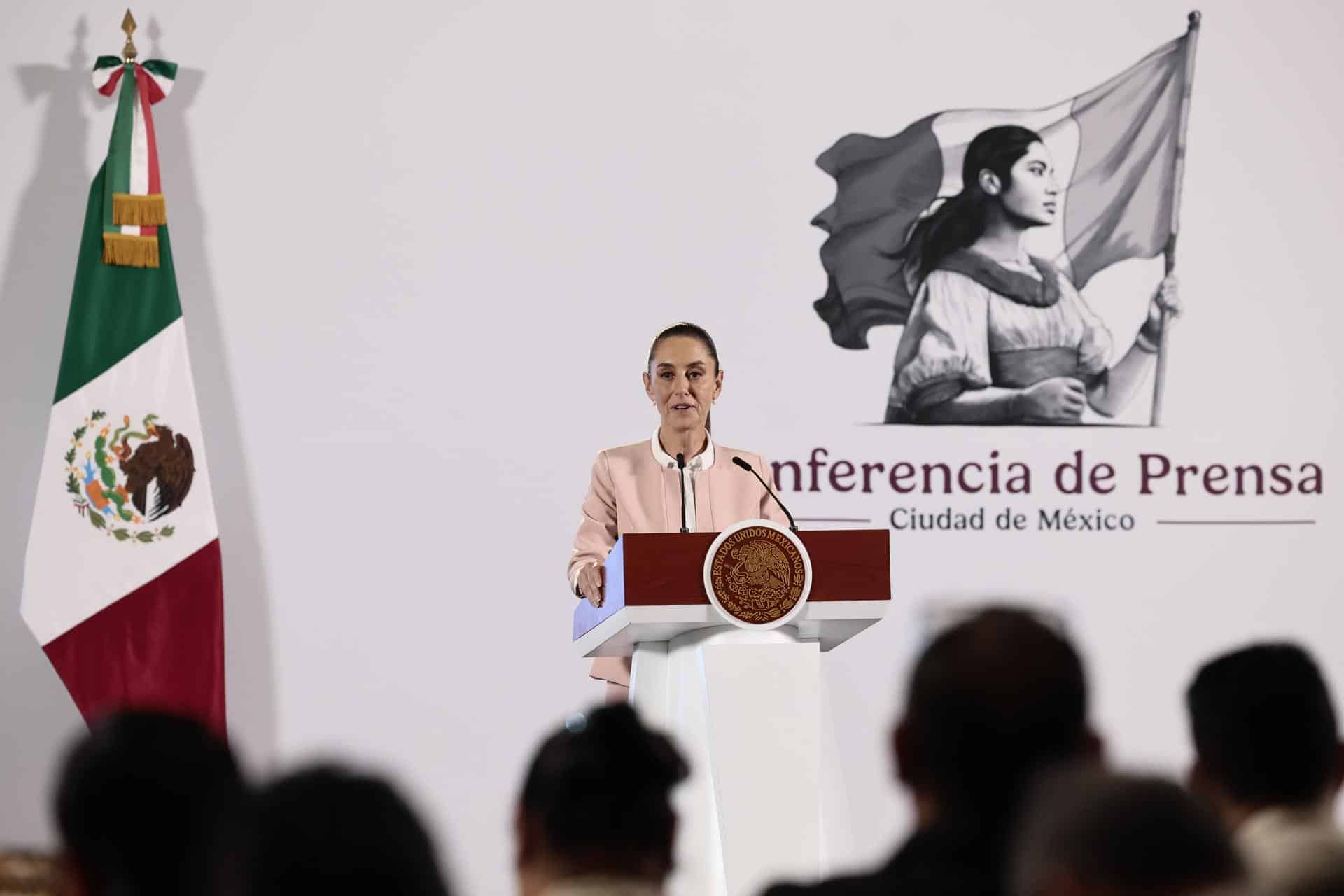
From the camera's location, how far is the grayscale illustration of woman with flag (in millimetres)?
6828

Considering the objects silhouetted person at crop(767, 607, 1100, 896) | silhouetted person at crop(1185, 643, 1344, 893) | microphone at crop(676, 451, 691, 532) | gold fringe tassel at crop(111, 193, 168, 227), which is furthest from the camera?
gold fringe tassel at crop(111, 193, 168, 227)

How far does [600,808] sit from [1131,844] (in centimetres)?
66

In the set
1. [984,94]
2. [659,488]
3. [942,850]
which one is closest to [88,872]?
[942,850]

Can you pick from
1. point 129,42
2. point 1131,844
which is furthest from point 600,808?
point 129,42

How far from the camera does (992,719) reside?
63.3 inches

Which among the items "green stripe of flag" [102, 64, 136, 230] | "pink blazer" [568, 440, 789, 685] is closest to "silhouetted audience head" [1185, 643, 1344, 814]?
"pink blazer" [568, 440, 789, 685]

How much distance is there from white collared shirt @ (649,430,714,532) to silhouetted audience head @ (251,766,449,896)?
3.61m

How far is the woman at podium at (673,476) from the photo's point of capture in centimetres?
486

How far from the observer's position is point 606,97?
262 inches

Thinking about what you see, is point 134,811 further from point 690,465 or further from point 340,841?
point 690,465

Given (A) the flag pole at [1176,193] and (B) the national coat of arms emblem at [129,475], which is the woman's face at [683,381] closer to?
(B) the national coat of arms emblem at [129,475]

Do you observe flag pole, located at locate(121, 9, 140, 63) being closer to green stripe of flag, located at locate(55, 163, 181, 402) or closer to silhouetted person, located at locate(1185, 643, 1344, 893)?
green stripe of flag, located at locate(55, 163, 181, 402)

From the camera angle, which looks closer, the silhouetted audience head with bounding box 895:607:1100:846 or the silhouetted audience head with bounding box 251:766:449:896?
the silhouetted audience head with bounding box 251:766:449:896

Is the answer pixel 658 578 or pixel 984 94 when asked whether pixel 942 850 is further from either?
pixel 984 94
